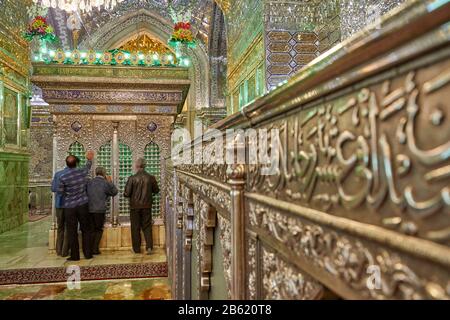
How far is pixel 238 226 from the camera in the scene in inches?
33.8

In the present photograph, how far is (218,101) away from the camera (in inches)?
463

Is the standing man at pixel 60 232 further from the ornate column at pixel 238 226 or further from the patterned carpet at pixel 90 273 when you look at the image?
the ornate column at pixel 238 226

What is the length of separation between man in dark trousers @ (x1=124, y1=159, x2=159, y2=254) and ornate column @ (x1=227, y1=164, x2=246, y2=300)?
177 inches

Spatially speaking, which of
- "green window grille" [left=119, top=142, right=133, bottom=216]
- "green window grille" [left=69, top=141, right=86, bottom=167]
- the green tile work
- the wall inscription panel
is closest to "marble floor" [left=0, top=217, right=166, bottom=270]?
the green tile work

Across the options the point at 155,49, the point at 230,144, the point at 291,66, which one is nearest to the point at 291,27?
the point at 291,66

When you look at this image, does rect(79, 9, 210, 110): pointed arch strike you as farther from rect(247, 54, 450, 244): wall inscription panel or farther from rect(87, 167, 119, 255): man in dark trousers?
rect(247, 54, 450, 244): wall inscription panel

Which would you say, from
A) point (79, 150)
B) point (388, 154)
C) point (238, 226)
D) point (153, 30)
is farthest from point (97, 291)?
point (153, 30)

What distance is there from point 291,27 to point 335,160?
571cm

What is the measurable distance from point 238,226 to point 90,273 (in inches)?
159

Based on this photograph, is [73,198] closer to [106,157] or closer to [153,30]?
[106,157]

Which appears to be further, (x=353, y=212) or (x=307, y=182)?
(x=307, y=182)

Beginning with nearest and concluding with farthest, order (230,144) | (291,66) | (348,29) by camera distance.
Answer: (230,144), (348,29), (291,66)

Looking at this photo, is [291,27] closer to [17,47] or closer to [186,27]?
[186,27]
